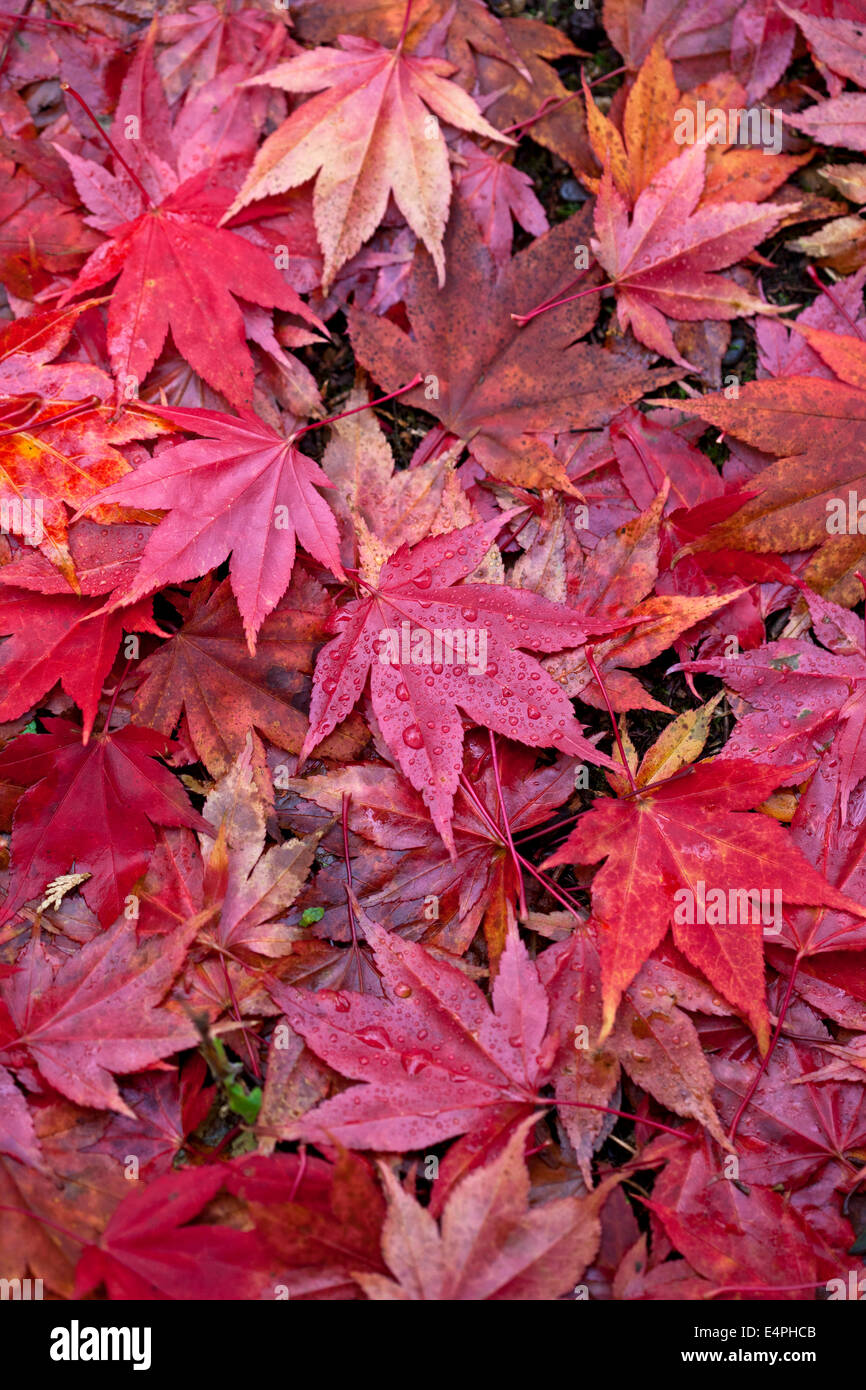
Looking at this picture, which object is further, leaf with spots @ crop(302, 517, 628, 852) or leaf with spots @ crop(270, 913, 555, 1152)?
leaf with spots @ crop(302, 517, 628, 852)

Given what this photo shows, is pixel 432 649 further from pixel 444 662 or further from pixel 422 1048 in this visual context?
pixel 422 1048

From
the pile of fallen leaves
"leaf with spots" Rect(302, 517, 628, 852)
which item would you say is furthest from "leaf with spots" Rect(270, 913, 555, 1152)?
"leaf with spots" Rect(302, 517, 628, 852)

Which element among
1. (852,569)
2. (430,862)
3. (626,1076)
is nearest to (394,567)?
(430,862)

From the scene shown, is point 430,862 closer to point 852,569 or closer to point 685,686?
point 685,686

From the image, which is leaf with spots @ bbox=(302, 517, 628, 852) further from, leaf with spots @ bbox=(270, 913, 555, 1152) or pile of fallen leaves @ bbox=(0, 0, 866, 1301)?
leaf with spots @ bbox=(270, 913, 555, 1152)

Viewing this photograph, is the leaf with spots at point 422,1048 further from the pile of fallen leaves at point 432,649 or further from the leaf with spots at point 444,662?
the leaf with spots at point 444,662

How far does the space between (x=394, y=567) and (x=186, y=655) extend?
1.62ft

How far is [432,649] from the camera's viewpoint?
167cm

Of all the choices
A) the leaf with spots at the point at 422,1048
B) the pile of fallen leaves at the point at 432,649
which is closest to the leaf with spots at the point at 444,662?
the pile of fallen leaves at the point at 432,649

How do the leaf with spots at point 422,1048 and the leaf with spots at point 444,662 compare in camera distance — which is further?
the leaf with spots at point 444,662

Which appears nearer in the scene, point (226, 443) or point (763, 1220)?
point (763, 1220)

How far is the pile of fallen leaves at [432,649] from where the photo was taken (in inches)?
61.0

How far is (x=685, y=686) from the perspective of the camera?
79.0 inches

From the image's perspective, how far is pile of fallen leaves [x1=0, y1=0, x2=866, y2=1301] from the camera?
1549 millimetres
